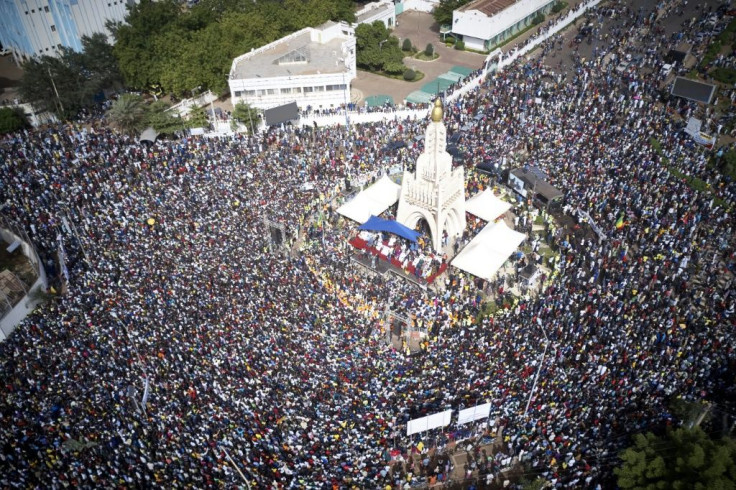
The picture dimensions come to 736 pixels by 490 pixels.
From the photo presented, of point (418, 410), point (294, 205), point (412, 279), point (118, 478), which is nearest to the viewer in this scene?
point (118, 478)

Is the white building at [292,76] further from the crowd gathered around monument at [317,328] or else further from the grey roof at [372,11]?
the grey roof at [372,11]

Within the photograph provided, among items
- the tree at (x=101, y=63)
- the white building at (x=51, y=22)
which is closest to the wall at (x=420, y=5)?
the white building at (x=51, y=22)

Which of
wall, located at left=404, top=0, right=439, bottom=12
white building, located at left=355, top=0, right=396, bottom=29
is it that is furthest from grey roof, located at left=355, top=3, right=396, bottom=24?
wall, located at left=404, top=0, right=439, bottom=12

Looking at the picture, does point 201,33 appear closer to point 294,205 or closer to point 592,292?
point 294,205

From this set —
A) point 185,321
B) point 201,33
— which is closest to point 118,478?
point 185,321

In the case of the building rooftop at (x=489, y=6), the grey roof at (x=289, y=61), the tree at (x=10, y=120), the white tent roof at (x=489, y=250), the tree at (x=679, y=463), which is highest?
the building rooftop at (x=489, y=6)

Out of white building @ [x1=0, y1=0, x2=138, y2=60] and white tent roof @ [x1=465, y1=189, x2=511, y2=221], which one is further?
white building @ [x1=0, y1=0, x2=138, y2=60]

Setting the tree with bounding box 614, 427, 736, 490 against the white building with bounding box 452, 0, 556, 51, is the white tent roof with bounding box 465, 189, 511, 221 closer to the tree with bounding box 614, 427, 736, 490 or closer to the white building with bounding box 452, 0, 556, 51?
the tree with bounding box 614, 427, 736, 490
